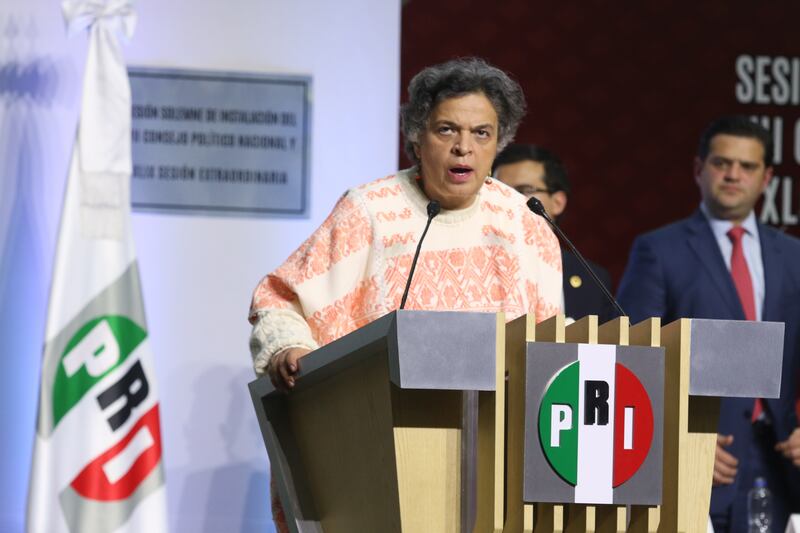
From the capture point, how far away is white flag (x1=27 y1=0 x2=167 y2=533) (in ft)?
12.2

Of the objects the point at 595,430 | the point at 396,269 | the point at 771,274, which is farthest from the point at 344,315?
the point at 771,274

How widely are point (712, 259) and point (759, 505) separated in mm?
799

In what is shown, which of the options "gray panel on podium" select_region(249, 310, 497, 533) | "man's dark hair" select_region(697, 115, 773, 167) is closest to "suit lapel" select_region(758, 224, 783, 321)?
"man's dark hair" select_region(697, 115, 773, 167)

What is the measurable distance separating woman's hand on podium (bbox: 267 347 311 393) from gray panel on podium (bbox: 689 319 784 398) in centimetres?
68

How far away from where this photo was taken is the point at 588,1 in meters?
5.91

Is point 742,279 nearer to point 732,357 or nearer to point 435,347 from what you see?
point 732,357

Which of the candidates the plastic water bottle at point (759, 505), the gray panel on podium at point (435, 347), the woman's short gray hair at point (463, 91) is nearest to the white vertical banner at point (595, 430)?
the gray panel on podium at point (435, 347)

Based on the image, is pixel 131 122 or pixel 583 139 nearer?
pixel 131 122

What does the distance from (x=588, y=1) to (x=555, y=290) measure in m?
3.48

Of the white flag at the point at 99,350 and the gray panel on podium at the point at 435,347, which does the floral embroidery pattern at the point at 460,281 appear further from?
the white flag at the point at 99,350

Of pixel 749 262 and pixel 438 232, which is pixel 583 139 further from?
pixel 438 232

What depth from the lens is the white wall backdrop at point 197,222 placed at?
13.1ft

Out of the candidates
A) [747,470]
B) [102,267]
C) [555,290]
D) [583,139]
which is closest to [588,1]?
[583,139]

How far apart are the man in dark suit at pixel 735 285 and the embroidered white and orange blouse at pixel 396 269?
1.59m
